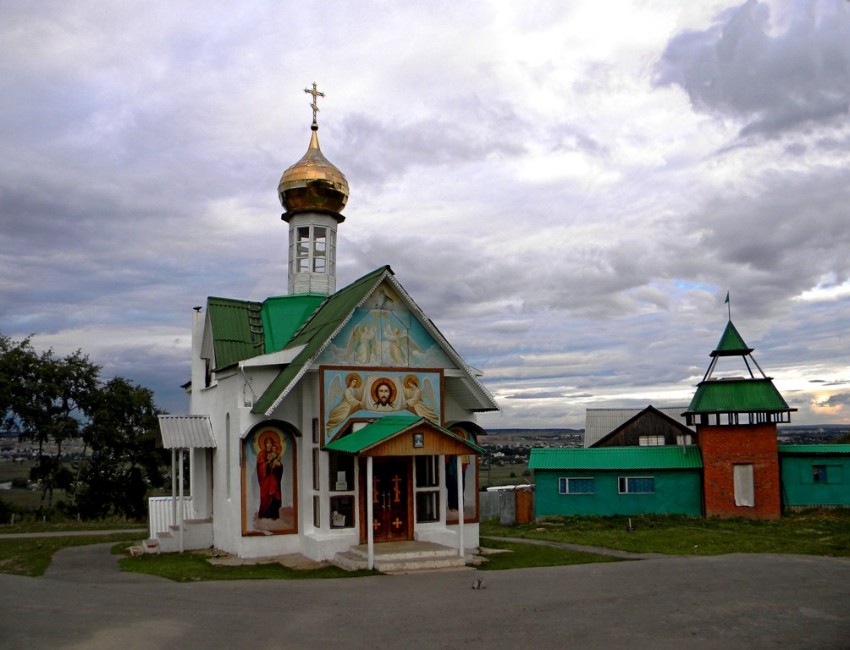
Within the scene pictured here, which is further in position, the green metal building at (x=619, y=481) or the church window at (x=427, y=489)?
the green metal building at (x=619, y=481)

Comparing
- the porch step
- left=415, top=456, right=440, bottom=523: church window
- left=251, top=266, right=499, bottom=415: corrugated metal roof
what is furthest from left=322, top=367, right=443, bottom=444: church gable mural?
the porch step

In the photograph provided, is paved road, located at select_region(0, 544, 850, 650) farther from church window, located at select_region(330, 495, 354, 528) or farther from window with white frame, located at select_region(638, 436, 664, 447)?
window with white frame, located at select_region(638, 436, 664, 447)

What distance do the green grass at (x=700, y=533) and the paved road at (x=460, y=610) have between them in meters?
3.47

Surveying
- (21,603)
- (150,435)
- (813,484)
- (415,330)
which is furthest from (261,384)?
(150,435)

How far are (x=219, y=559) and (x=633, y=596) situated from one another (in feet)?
32.6

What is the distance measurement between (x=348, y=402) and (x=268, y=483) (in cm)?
273

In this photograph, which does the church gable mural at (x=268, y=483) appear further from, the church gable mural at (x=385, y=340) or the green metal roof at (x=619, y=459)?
the green metal roof at (x=619, y=459)

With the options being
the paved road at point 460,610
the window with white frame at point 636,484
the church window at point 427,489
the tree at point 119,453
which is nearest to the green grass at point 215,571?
the paved road at point 460,610

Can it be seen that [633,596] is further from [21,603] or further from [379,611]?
[21,603]

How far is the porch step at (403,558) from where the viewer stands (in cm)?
1533

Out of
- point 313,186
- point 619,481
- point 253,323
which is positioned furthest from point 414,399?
point 619,481

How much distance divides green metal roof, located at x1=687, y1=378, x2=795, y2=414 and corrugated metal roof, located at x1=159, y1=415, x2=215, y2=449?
54.5 feet

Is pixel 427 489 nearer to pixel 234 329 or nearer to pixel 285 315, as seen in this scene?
pixel 285 315

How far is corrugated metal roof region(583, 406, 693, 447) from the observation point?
42719mm
